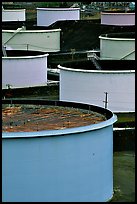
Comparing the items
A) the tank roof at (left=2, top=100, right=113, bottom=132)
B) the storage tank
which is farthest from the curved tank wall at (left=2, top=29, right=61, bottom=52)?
the tank roof at (left=2, top=100, right=113, bottom=132)

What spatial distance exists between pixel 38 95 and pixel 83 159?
342 inches

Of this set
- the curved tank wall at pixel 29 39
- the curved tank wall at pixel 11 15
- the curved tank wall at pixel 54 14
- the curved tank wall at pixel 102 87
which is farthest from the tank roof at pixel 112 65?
the curved tank wall at pixel 11 15

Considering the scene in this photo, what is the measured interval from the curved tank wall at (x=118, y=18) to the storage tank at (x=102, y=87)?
1531 centimetres

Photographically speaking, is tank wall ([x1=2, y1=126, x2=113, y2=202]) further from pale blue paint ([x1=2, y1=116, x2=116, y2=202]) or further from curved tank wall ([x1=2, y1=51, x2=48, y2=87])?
curved tank wall ([x1=2, y1=51, x2=48, y2=87])

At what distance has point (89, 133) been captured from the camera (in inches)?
A: 384

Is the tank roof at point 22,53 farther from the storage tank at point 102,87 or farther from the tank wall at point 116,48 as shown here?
the storage tank at point 102,87

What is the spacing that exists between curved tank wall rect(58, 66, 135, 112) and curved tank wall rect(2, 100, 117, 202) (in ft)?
18.5

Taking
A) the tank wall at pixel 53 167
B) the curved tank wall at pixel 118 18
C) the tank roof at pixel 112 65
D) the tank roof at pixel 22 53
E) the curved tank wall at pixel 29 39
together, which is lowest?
the tank wall at pixel 53 167

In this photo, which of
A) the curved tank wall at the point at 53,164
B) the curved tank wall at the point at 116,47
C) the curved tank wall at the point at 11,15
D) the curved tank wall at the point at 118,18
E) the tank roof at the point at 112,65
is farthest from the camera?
the curved tank wall at the point at 11,15

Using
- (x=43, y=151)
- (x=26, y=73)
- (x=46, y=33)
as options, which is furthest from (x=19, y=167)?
(x=46, y=33)

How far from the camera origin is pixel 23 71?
19.4m

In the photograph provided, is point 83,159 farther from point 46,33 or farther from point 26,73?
point 46,33

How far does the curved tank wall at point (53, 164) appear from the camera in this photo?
9.33 m

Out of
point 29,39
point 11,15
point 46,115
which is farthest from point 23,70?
point 11,15
